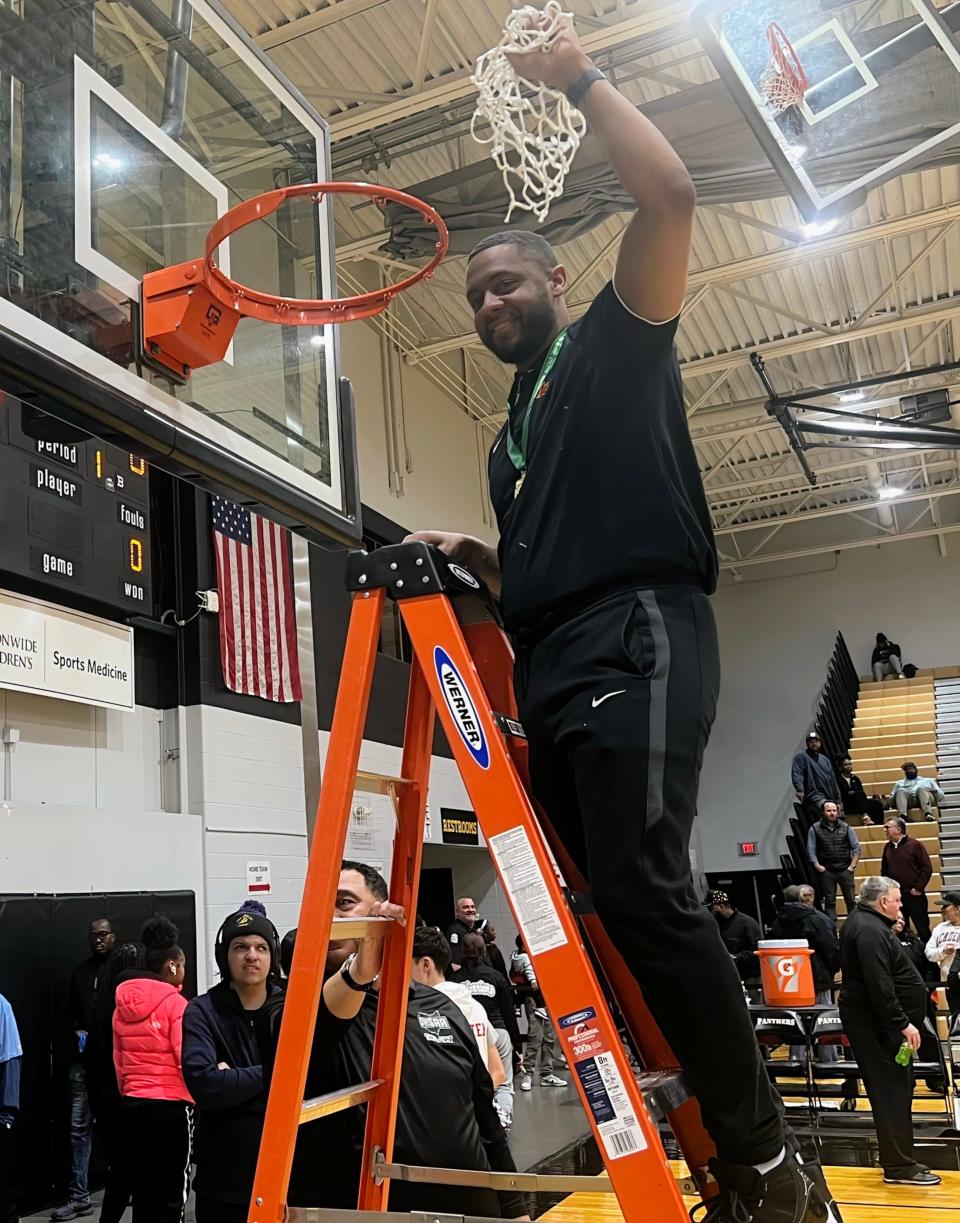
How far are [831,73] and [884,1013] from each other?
574 cm

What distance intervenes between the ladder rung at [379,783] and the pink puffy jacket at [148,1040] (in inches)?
167

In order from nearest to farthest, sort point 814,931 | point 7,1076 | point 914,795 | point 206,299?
1. point 206,299
2. point 7,1076
3. point 814,931
4. point 914,795

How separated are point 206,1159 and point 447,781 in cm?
1129

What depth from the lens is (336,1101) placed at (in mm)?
2021

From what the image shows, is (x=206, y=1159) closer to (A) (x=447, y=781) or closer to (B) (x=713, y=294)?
(A) (x=447, y=781)

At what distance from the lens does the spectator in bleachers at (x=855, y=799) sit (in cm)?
1911

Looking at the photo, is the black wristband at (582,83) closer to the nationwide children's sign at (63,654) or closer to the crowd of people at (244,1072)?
the crowd of people at (244,1072)

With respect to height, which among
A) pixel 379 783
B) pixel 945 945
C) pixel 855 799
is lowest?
pixel 945 945

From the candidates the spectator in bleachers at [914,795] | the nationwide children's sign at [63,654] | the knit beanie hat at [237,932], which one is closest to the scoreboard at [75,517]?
the nationwide children's sign at [63,654]

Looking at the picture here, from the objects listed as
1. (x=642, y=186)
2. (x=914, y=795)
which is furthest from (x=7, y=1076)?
(x=914, y=795)

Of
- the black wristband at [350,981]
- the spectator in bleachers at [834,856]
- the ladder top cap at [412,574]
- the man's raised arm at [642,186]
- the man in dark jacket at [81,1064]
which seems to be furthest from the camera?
the spectator in bleachers at [834,856]

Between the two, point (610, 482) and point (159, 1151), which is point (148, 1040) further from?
point (610, 482)

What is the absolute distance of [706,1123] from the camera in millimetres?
1781

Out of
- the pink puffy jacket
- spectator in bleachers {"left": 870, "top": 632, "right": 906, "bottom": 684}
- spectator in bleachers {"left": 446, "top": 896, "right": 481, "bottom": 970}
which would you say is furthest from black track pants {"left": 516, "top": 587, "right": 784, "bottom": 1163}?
spectator in bleachers {"left": 870, "top": 632, "right": 906, "bottom": 684}
